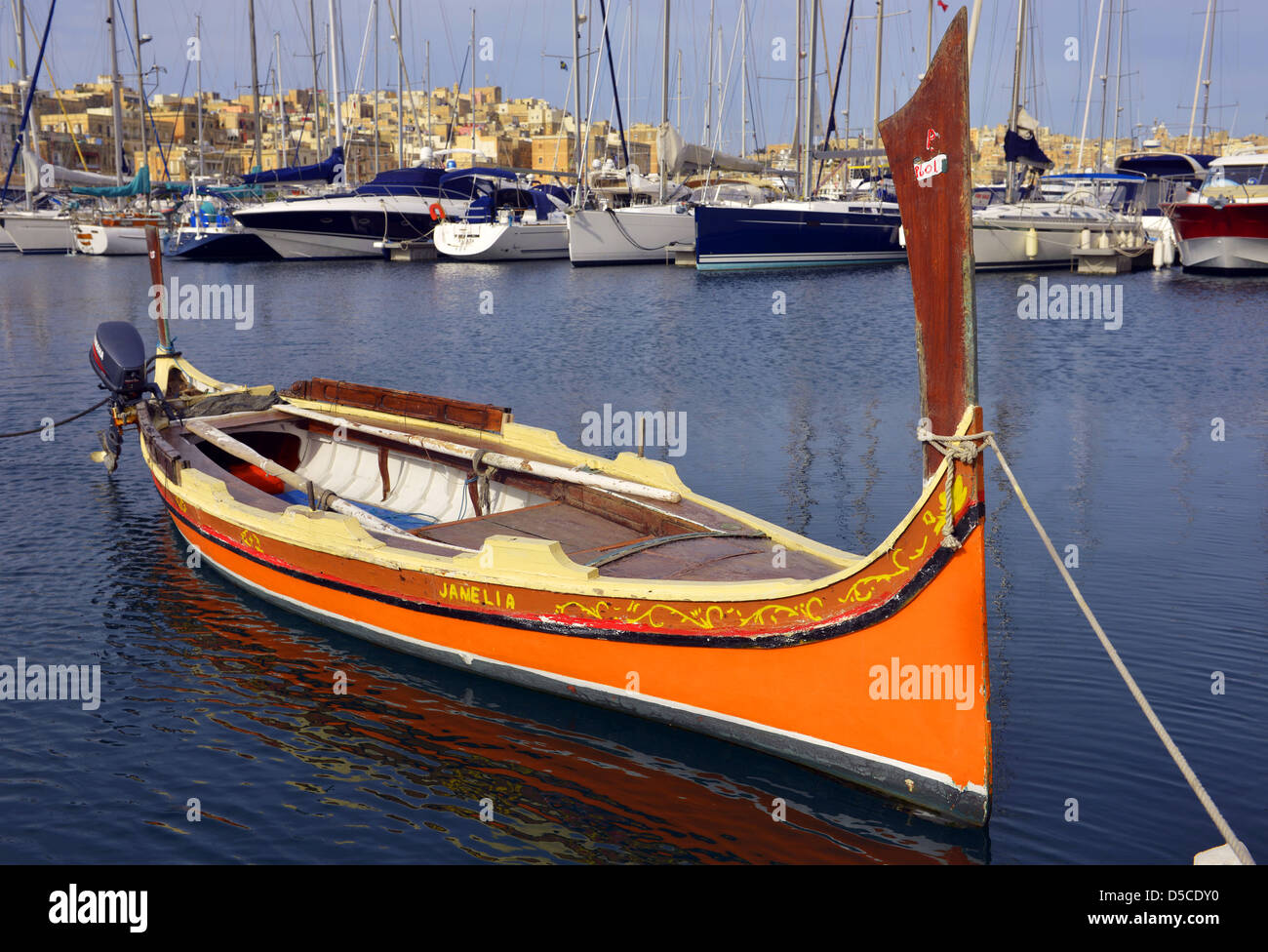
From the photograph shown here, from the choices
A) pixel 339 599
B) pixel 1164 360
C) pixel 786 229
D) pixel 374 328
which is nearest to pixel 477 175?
pixel 786 229

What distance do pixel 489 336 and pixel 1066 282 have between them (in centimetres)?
2640

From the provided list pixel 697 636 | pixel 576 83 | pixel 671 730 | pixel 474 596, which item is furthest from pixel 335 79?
pixel 697 636

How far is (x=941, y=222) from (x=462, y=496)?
25.8 feet

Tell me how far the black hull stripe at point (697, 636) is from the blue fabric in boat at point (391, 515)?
7.37 ft

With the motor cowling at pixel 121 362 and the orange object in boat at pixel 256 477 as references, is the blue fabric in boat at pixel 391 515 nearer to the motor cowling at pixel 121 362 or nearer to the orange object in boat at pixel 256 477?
the orange object in boat at pixel 256 477

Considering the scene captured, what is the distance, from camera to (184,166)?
9919 cm

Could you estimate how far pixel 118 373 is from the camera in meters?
14.8

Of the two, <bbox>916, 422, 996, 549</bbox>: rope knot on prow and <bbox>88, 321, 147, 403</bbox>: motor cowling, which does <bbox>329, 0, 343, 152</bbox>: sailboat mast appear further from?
<bbox>916, 422, 996, 549</bbox>: rope knot on prow

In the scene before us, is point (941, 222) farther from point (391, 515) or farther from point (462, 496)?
point (391, 515)

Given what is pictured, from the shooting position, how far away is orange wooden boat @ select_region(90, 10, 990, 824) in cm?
682

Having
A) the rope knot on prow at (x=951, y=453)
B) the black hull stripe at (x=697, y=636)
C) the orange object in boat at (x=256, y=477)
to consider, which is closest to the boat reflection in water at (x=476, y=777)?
the black hull stripe at (x=697, y=636)

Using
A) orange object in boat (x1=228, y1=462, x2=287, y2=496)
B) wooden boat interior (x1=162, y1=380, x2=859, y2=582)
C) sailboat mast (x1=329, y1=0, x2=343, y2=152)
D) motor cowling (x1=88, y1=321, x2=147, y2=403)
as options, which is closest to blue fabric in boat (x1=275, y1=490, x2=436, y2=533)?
wooden boat interior (x1=162, y1=380, x2=859, y2=582)

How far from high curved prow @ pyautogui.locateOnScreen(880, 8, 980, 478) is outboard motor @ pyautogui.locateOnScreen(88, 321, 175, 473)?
11301mm
